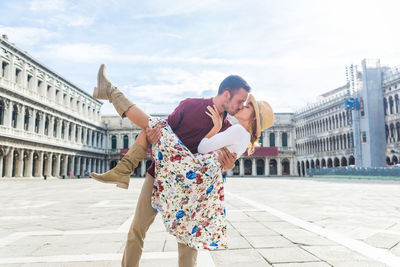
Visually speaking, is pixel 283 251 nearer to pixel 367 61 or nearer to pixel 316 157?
pixel 367 61

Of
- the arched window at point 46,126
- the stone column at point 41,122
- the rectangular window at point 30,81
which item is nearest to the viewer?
the rectangular window at point 30,81

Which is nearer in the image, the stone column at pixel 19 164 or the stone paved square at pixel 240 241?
the stone paved square at pixel 240 241

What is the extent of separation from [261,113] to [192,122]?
0.46 m

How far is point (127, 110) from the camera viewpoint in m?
1.94

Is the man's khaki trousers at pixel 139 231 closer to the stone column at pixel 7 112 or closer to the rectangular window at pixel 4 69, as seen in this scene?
the stone column at pixel 7 112

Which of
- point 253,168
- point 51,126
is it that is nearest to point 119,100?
point 51,126

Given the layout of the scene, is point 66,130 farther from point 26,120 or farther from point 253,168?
point 253,168

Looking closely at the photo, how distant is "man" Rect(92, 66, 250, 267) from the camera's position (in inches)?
76.5

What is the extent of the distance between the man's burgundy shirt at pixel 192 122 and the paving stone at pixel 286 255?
156cm

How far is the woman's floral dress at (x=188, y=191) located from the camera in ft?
6.16

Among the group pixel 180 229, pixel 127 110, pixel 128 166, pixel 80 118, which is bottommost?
pixel 180 229

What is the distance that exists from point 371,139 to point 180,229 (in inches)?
1382

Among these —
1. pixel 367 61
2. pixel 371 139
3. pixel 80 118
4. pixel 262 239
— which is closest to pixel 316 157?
pixel 371 139

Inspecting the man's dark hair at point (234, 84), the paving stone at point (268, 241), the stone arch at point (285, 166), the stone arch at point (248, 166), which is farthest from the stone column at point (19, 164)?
the stone arch at point (285, 166)
